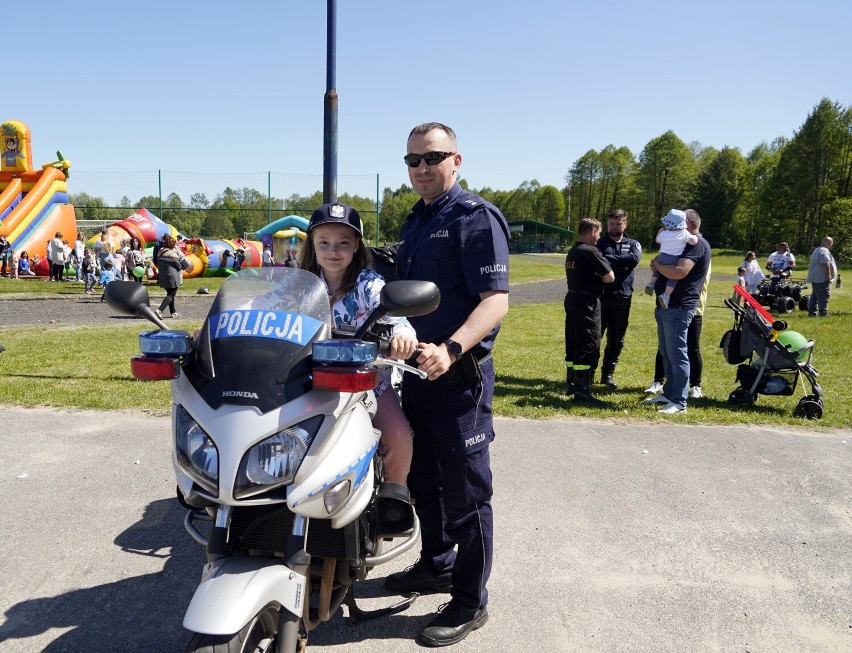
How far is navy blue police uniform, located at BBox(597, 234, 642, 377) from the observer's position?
781 centimetres

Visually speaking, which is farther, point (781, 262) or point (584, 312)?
point (781, 262)

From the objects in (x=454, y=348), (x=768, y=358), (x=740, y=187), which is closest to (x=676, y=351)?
(x=768, y=358)

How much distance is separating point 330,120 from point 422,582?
4.00 meters

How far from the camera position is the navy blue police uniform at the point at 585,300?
7.11 metres

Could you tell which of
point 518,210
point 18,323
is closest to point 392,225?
point 18,323

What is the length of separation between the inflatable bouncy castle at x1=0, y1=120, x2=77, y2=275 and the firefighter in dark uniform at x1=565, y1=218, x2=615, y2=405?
22176 mm

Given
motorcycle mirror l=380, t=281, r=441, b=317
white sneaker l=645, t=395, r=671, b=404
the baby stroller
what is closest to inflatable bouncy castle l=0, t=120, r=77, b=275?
white sneaker l=645, t=395, r=671, b=404

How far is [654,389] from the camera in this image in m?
7.55

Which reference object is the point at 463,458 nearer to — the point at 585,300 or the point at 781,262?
the point at 585,300

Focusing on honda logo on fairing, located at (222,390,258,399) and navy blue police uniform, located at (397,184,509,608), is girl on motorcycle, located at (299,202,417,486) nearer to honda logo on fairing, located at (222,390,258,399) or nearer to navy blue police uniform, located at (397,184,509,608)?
navy blue police uniform, located at (397,184,509,608)

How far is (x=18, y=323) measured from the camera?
41.5 feet

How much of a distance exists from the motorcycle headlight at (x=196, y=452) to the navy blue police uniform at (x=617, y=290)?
645 cm

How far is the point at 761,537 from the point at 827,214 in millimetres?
61338

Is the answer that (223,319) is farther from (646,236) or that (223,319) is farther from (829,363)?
(646,236)
